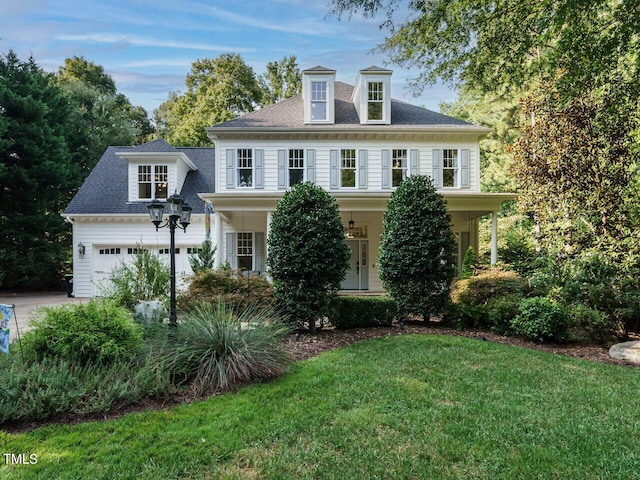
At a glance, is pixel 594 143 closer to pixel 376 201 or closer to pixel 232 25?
pixel 376 201

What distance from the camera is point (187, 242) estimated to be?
14.2 meters

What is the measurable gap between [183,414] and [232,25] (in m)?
7.51

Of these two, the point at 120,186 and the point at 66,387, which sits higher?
the point at 120,186

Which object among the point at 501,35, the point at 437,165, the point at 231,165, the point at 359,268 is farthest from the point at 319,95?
the point at 501,35

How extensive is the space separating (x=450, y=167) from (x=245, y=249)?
8.29 metres

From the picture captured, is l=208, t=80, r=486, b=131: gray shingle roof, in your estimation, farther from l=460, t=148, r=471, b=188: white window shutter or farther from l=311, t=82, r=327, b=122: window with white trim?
l=460, t=148, r=471, b=188: white window shutter

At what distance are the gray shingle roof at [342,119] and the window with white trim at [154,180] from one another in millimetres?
3500

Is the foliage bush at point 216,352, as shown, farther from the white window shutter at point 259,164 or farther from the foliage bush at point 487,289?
the white window shutter at point 259,164

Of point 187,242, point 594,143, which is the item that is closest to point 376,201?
point 594,143

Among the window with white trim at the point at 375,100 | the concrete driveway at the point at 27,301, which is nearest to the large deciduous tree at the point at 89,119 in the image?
the concrete driveway at the point at 27,301

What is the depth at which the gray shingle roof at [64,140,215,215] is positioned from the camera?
1412cm

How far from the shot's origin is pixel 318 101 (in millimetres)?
13070

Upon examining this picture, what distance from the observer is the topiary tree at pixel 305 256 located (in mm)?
6828

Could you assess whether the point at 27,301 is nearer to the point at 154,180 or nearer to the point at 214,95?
the point at 154,180
